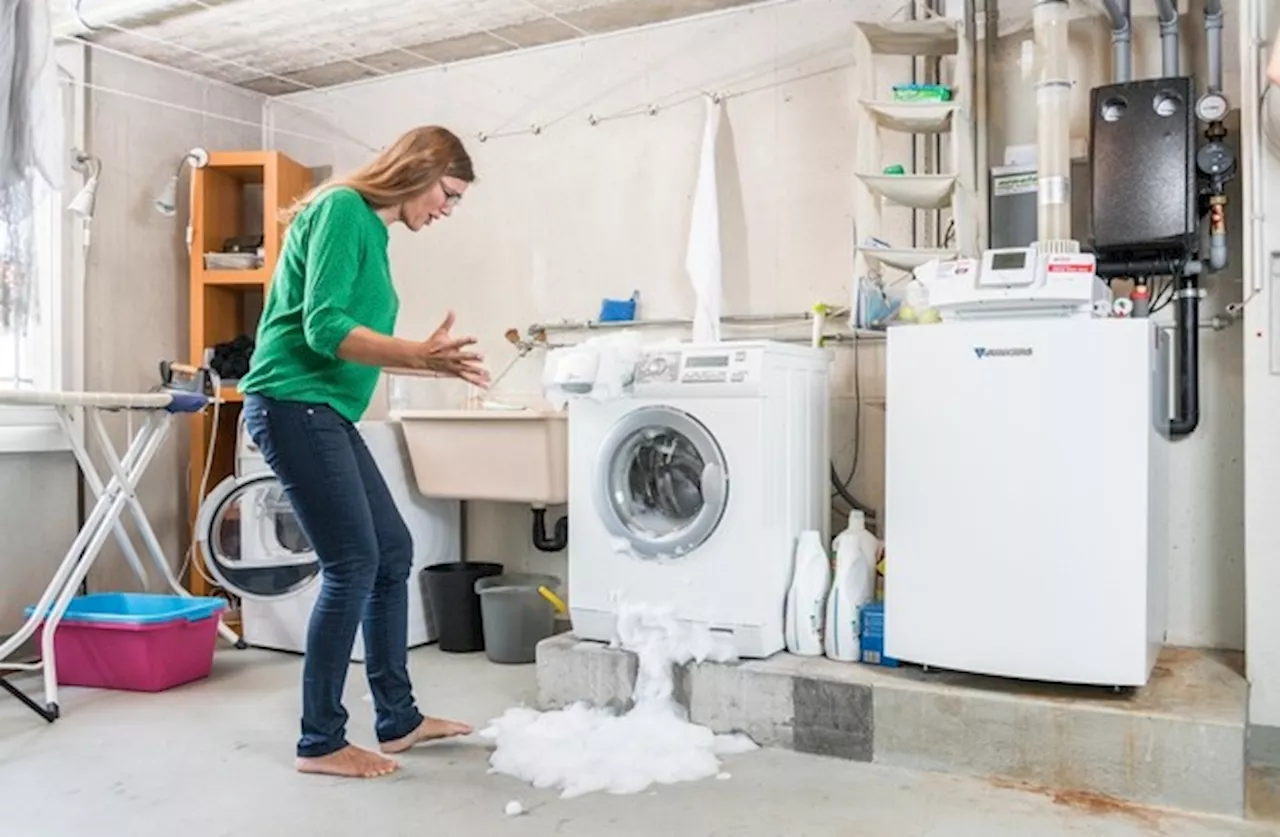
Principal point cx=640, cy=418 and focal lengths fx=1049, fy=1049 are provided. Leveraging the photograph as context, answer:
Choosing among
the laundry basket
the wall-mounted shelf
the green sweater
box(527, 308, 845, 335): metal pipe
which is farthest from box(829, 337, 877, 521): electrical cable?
the laundry basket

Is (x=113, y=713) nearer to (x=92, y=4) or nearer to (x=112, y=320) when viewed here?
(x=112, y=320)

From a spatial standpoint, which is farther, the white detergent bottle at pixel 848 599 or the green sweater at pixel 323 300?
the white detergent bottle at pixel 848 599

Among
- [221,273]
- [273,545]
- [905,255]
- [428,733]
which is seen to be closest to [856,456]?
[905,255]

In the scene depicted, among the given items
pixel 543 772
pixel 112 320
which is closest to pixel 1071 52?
pixel 543 772

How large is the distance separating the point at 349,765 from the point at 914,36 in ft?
8.39

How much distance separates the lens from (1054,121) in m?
2.79

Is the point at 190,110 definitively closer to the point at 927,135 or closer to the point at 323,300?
the point at 323,300

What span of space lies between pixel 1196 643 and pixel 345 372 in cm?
241

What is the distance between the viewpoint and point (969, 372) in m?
2.41

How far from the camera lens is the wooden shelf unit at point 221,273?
166 inches

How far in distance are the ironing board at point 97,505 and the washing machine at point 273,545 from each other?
0.26 metres

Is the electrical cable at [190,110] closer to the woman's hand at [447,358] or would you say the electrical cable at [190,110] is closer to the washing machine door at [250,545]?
the washing machine door at [250,545]

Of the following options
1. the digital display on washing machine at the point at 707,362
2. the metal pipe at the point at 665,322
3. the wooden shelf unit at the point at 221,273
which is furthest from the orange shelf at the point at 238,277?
the digital display on washing machine at the point at 707,362

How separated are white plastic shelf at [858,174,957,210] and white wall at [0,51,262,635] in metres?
2.91
